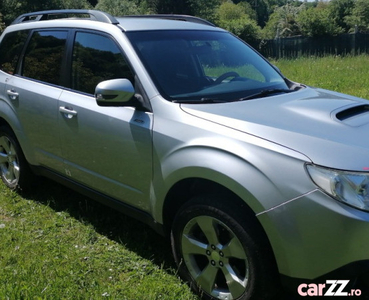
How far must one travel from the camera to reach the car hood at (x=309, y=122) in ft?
7.75

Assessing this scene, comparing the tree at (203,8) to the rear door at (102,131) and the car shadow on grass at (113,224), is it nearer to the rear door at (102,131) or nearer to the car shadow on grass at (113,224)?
the car shadow on grass at (113,224)

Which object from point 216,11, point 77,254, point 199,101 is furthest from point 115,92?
point 216,11

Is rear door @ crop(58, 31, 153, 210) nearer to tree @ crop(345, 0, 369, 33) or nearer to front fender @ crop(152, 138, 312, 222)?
front fender @ crop(152, 138, 312, 222)

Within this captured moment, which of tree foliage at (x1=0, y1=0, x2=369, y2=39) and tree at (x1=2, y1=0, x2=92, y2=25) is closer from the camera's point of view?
tree at (x1=2, y1=0, x2=92, y2=25)

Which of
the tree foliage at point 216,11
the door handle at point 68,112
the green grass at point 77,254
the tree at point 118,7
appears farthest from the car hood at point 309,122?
the tree at point 118,7

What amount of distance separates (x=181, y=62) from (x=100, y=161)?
3.20 feet

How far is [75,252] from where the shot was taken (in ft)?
12.1

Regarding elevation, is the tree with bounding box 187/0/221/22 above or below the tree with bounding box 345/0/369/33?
above

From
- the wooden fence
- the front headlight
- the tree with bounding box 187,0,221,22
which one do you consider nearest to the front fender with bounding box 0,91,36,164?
the front headlight

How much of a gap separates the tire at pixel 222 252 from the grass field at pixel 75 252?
0.72 feet

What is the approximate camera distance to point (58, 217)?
4371 millimetres

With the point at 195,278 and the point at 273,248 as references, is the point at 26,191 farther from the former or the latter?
the point at 273,248

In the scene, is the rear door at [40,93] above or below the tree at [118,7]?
above

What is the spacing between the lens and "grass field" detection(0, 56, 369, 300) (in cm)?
309
